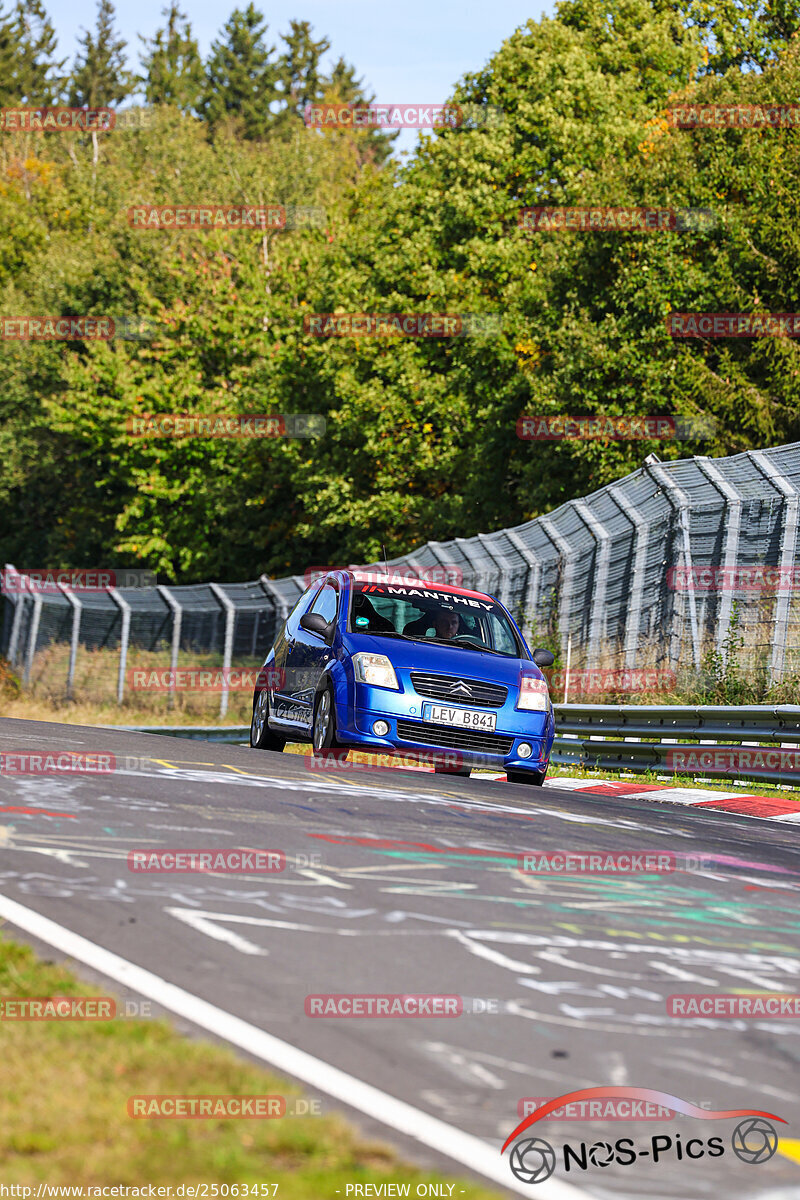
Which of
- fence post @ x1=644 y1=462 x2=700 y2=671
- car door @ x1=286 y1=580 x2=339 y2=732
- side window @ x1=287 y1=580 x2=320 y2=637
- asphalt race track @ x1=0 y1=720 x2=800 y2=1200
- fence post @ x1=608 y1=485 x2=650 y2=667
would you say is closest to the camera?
asphalt race track @ x1=0 y1=720 x2=800 y2=1200

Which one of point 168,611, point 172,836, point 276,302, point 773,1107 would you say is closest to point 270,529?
point 276,302

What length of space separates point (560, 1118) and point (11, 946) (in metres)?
2.17

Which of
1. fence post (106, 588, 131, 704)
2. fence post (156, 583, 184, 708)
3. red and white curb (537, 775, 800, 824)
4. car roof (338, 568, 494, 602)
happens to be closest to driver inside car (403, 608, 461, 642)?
car roof (338, 568, 494, 602)

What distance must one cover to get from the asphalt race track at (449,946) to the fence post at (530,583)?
12803 mm

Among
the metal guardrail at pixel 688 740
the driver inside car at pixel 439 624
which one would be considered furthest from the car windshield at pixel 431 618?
the metal guardrail at pixel 688 740

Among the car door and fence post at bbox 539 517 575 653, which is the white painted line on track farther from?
fence post at bbox 539 517 575 653

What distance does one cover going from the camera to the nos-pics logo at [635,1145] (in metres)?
3.82

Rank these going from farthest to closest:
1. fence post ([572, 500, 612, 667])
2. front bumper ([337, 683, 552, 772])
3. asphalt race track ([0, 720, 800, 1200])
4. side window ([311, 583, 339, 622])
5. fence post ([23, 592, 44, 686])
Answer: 1. fence post ([23, 592, 44, 686])
2. fence post ([572, 500, 612, 667])
3. side window ([311, 583, 339, 622])
4. front bumper ([337, 683, 552, 772])
5. asphalt race track ([0, 720, 800, 1200])

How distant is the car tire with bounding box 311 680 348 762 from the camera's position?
12656mm

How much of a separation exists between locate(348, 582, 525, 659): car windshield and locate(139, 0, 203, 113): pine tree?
322 feet

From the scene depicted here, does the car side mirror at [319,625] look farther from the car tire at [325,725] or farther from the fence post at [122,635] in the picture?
the fence post at [122,635]

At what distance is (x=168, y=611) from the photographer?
32.9 metres

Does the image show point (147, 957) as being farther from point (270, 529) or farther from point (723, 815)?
point (270, 529)

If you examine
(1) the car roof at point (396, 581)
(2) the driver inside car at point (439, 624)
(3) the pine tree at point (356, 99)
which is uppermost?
(3) the pine tree at point (356, 99)
